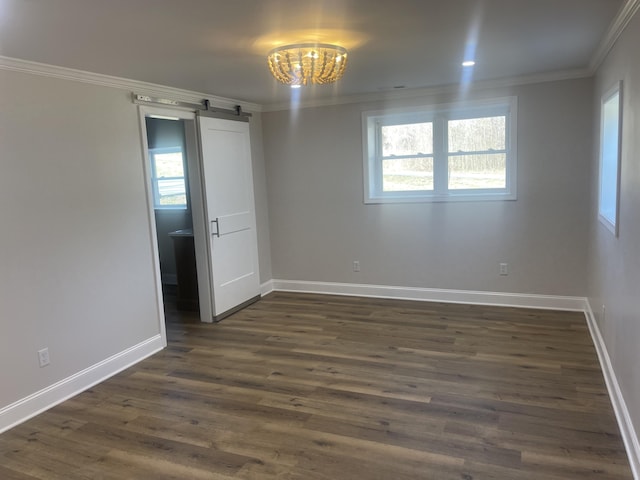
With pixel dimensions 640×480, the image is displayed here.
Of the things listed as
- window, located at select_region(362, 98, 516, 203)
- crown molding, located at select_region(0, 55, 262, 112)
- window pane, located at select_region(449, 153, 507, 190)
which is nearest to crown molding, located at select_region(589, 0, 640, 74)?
window, located at select_region(362, 98, 516, 203)

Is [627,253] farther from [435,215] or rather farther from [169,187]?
[169,187]

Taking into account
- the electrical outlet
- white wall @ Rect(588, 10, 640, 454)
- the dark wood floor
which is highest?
white wall @ Rect(588, 10, 640, 454)

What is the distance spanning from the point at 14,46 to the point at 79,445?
2369 mm

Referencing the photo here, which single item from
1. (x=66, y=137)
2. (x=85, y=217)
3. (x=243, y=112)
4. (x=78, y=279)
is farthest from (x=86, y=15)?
(x=243, y=112)

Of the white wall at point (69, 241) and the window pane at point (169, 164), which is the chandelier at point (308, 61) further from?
the window pane at point (169, 164)

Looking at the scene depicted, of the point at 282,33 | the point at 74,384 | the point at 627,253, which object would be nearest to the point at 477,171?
the point at 627,253

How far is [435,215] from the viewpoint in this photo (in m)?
5.16

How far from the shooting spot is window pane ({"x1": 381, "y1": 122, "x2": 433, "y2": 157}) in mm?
5203

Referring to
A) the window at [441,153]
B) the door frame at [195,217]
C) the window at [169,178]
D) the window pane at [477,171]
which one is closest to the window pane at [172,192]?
the window at [169,178]

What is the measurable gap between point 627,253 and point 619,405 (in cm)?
91

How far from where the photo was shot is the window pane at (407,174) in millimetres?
5262

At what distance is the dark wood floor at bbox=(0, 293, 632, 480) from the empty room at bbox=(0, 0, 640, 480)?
19mm

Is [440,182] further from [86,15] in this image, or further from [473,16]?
[86,15]

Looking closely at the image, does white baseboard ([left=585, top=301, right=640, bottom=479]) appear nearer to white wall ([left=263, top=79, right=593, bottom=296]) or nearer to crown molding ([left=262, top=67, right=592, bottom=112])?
white wall ([left=263, top=79, right=593, bottom=296])
